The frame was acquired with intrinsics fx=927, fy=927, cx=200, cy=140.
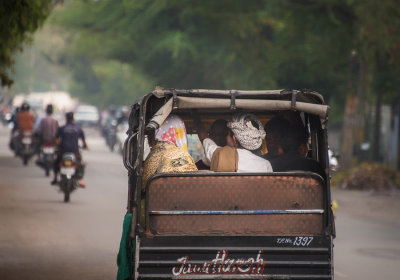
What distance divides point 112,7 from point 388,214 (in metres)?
30.6

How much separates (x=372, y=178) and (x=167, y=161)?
1515 centimetres

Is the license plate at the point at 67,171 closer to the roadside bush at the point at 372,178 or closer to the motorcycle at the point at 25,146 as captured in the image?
the roadside bush at the point at 372,178

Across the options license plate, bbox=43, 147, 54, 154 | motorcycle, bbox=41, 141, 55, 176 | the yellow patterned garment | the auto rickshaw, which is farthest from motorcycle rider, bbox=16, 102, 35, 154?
the auto rickshaw

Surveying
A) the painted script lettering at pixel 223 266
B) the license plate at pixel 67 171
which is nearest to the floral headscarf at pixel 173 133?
the painted script lettering at pixel 223 266

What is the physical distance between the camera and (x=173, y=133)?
27.0ft

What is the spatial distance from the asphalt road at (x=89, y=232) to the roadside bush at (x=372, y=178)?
60 cm

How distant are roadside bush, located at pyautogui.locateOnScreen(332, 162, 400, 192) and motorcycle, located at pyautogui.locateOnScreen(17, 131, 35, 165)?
1059 cm

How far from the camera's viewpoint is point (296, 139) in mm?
8414

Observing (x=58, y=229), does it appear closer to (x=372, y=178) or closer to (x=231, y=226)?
(x=231, y=226)

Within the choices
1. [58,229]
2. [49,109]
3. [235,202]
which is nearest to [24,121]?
[49,109]

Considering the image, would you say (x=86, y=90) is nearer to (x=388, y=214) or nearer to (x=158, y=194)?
(x=388, y=214)

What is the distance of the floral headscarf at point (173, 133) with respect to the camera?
26.9 feet

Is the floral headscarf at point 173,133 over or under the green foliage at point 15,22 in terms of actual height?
under

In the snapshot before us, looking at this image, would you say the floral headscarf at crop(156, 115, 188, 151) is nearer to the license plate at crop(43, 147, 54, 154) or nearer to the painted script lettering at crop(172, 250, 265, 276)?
the painted script lettering at crop(172, 250, 265, 276)
